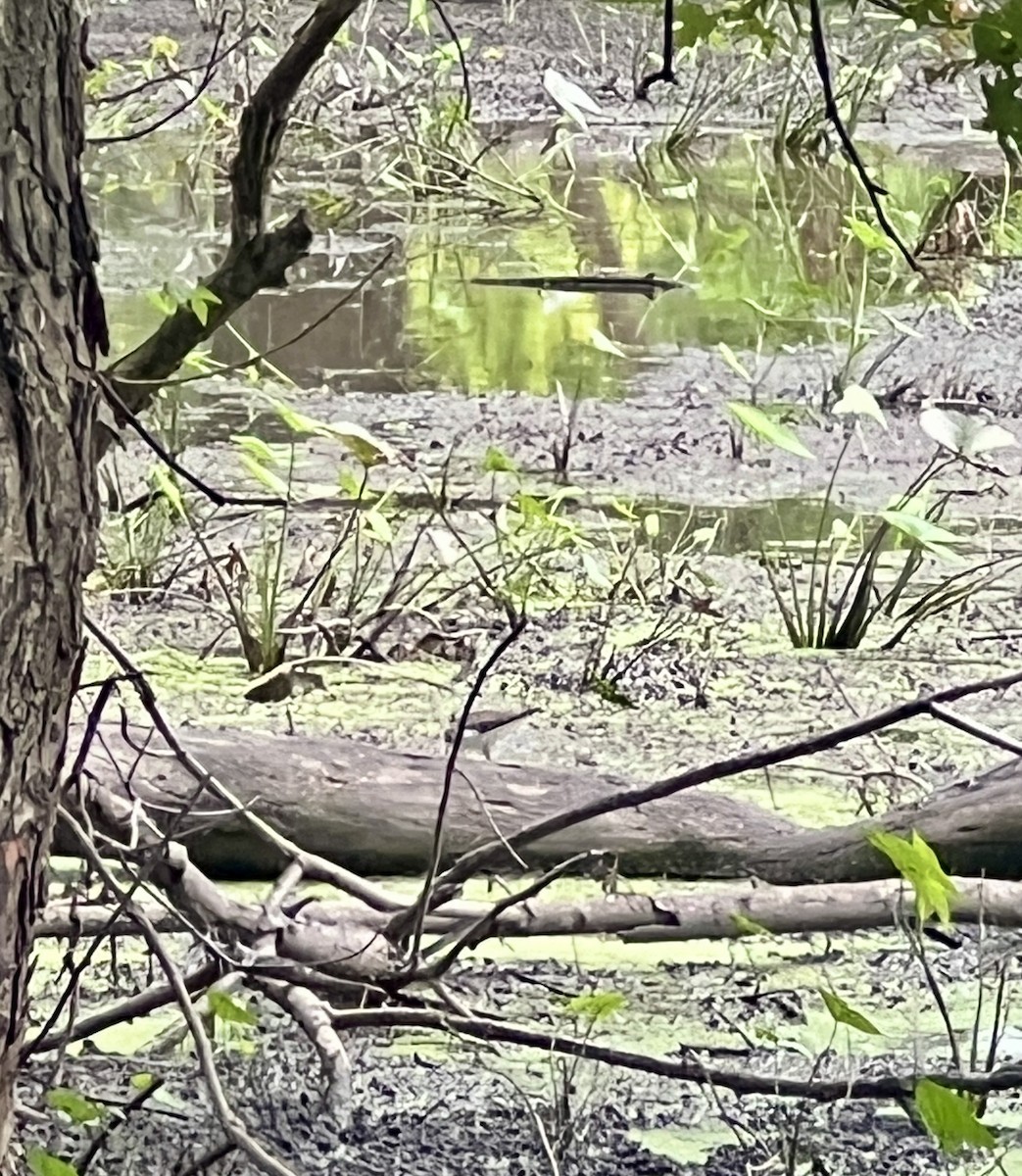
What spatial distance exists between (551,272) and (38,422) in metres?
3.75

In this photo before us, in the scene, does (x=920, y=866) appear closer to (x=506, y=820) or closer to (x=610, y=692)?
(x=506, y=820)

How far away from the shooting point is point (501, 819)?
1704mm

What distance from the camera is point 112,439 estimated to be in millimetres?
956

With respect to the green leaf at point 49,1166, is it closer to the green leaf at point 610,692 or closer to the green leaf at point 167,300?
the green leaf at point 167,300

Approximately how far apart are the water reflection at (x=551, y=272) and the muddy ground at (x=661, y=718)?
15 cm

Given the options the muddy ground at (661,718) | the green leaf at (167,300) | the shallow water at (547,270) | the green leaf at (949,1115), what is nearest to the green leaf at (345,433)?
the green leaf at (167,300)

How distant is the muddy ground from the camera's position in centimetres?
137

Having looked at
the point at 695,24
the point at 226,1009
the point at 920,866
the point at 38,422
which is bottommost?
the point at 226,1009

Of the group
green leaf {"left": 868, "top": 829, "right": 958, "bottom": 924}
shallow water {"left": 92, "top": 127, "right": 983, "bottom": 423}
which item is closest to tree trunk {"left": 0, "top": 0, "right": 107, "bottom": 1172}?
green leaf {"left": 868, "top": 829, "right": 958, "bottom": 924}

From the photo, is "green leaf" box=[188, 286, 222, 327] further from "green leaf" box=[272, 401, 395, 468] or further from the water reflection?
the water reflection

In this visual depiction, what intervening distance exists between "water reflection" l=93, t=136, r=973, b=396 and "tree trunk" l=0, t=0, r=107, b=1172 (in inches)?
88.5

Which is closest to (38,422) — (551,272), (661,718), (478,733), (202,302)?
(202,302)

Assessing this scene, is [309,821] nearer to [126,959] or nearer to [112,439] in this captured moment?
[126,959]

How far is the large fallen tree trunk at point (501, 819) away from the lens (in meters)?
1.64
